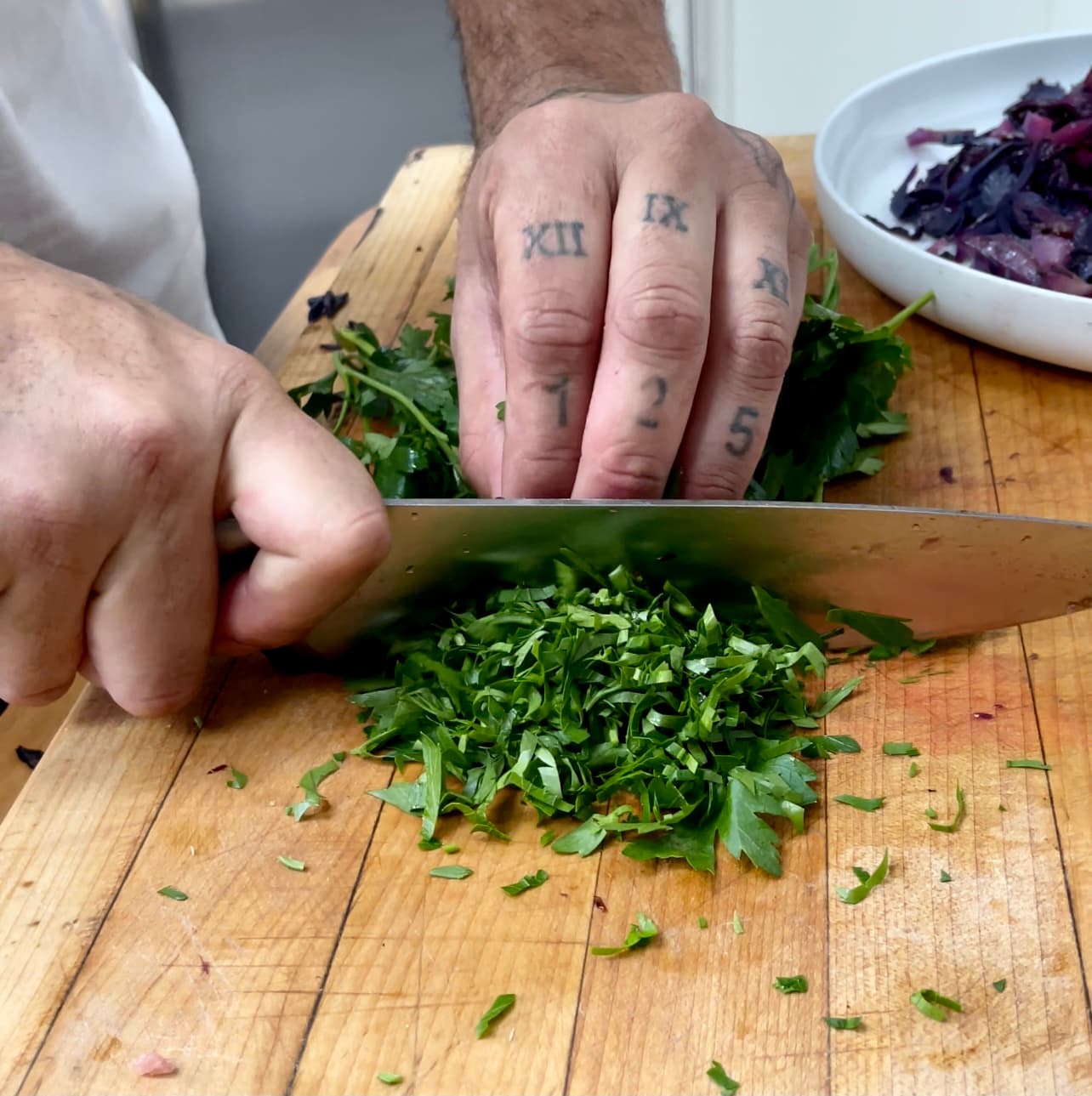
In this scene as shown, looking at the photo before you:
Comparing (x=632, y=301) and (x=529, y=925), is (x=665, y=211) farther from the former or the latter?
(x=529, y=925)

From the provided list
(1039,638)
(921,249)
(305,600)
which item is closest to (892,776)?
(1039,638)

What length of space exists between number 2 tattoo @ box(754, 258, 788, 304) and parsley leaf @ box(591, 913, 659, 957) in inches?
25.5

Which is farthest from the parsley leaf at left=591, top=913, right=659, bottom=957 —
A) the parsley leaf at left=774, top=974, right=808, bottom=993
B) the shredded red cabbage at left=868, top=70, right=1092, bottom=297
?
the shredded red cabbage at left=868, top=70, right=1092, bottom=297

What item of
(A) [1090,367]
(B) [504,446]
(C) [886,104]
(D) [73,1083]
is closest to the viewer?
(D) [73,1083]

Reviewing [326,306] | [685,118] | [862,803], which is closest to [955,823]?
[862,803]

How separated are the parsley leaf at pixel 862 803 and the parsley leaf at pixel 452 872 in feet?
1.18

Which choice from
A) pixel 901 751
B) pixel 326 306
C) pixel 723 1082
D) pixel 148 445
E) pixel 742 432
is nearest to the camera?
pixel 723 1082

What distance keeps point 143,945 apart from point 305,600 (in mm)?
340

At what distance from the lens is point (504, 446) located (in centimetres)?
129

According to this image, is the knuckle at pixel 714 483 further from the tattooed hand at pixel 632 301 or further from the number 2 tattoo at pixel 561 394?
the number 2 tattoo at pixel 561 394

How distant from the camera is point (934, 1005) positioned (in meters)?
0.95

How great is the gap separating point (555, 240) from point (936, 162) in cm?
121

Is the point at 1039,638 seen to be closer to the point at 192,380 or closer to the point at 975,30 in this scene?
the point at 192,380

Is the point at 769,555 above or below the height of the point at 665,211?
below
